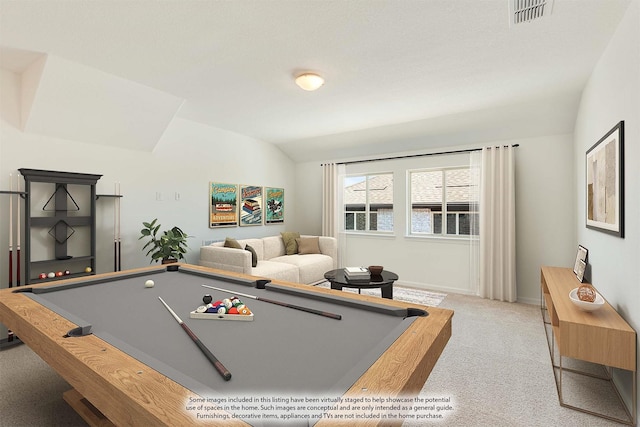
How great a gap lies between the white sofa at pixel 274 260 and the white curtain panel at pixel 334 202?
30 centimetres

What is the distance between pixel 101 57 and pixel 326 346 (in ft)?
10.1

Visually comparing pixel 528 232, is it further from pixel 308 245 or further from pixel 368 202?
pixel 308 245

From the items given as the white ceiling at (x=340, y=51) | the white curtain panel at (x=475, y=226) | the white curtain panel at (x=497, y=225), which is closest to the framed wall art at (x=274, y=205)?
the white ceiling at (x=340, y=51)

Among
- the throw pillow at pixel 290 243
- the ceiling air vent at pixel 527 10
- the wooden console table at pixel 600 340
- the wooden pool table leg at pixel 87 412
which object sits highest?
the ceiling air vent at pixel 527 10

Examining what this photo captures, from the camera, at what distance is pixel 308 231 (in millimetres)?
6516

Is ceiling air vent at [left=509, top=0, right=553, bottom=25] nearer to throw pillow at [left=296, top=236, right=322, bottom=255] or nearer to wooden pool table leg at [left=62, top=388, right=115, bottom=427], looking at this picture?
wooden pool table leg at [left=62, top=388, right=115, bottom=427]

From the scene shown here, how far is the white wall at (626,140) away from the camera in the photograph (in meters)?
1.88

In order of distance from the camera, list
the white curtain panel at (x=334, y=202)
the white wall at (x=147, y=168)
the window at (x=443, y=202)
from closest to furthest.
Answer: the white wall at (x=147, y=168), the window at (x=443, y=202), the white curtain panel at (x=334, y=202)

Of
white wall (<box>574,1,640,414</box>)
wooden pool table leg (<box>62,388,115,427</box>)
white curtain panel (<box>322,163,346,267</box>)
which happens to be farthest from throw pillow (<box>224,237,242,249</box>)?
white wall (<box>574,1,640,414</box>)

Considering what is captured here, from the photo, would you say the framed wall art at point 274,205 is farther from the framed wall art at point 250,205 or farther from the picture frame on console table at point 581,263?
the picture frame on console table at point 581,263

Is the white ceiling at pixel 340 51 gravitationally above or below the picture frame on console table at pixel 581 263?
above

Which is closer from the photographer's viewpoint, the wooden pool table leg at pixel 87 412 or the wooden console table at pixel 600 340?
the wooden pool table leg at pixel 87 412

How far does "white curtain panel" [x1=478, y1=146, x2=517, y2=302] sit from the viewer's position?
4.34m

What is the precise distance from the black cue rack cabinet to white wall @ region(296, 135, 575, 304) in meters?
4.40
